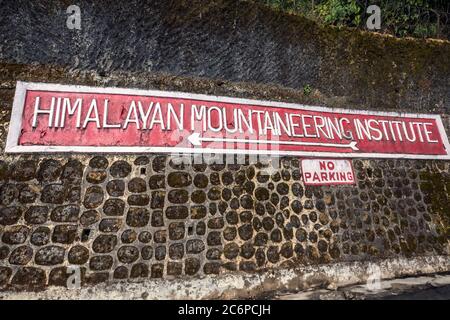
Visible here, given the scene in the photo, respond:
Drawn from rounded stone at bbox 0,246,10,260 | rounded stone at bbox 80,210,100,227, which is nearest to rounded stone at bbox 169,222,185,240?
rounded stone at bbox 80,210,100,227

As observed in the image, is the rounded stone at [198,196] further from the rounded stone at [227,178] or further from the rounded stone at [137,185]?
the rounded stone at [137,185]

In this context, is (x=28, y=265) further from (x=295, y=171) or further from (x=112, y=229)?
(x=295, y=171)

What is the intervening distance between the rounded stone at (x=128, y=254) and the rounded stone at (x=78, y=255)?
13.7 inches

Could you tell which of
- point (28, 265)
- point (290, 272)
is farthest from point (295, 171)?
point (28, 265)

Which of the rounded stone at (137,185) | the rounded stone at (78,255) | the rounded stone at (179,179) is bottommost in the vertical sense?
the rounded stone at (78,255)

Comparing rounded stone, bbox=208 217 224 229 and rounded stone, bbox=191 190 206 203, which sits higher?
rounded stone, bbox=191 190 206 203

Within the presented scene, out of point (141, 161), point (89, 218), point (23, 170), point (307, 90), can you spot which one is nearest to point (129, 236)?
point (89, 218)

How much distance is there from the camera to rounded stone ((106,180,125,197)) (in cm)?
368

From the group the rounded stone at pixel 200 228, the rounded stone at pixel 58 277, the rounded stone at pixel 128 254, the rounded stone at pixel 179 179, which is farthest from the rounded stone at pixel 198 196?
the rounded stone at pixel 58 277

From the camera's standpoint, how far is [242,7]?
15.1 ft

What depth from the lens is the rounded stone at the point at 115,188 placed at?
12.1 feet

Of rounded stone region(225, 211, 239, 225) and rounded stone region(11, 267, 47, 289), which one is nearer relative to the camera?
rounded stone region(11, 267, 47, 289)

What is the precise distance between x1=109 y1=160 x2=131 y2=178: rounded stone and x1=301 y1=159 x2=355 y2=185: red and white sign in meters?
2.56

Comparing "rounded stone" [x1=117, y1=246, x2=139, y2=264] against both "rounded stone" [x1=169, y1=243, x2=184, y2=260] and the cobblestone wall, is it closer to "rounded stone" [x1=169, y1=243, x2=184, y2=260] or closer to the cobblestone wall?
the cobblestone wall
